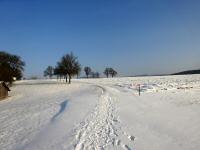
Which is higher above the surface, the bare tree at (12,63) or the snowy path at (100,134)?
the bare tree at (12,63)

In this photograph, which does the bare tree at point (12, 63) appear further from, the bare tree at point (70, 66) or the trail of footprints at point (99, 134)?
the trail of footprints at point (99, 134)

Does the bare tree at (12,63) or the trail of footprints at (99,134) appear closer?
the trail of footprints at (99,134)

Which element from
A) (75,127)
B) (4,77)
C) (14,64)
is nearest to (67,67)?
(14,64)

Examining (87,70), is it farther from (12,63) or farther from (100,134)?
(100,134)

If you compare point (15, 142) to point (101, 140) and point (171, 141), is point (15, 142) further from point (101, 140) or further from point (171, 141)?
point (171, 141)

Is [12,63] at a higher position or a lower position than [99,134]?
higher

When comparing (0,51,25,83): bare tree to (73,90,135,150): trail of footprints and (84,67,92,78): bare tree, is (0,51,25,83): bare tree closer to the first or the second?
(73,90,135,150): trail of footprints

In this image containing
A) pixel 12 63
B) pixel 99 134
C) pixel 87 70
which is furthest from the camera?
pixel 87 70

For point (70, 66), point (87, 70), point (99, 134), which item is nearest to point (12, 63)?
point (70, 66)

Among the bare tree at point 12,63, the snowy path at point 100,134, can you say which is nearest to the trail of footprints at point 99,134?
the snowy path at point 100,134

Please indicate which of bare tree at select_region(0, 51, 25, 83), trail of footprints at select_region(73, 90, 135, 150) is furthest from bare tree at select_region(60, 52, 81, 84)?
trail of footprints at select_region(73, 90, 135, 150)

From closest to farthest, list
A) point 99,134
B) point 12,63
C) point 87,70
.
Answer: point 99,134
point 12,63
point 87,70

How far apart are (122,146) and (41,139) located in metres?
3.86

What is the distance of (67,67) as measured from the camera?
74.1 meters
